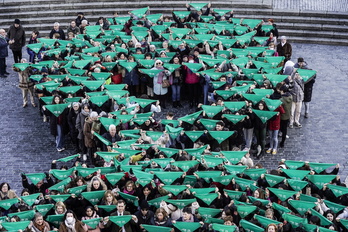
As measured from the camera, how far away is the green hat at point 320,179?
1691 centimetres

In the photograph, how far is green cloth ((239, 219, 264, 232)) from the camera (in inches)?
592

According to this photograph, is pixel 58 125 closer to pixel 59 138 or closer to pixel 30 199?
pixel 59 138

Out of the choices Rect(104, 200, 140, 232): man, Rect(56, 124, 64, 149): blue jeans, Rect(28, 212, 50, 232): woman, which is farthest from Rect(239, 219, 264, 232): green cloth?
Rect(56, 124, 64, 149): blue jeans

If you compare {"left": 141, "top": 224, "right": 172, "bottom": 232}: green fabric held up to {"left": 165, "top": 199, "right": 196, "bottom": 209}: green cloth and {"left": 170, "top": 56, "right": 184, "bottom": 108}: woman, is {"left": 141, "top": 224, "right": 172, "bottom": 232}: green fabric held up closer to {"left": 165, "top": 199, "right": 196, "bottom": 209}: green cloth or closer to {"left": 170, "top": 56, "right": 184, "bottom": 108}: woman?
{"left": 165, "top": 199, "right": 196, "bottom": 209}: green cloth

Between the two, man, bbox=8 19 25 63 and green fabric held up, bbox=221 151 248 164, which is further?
man, bbox=8 19 25 63

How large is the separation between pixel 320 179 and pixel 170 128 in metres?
4.68

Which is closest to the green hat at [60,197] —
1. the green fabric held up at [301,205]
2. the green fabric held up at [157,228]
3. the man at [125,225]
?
the man at [125,225]

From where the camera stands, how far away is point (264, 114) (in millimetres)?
20156

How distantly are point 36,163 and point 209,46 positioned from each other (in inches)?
297

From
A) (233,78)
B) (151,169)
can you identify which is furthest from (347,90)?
(151,169)

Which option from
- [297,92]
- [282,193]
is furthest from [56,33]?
[282,193]

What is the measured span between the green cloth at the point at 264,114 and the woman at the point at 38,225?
758 centimetres

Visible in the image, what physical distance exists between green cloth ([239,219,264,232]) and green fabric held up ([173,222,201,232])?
999 mm

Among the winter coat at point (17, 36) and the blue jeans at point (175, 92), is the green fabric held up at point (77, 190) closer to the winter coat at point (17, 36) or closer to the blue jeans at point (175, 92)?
the blue jeans at point (175, 92)
